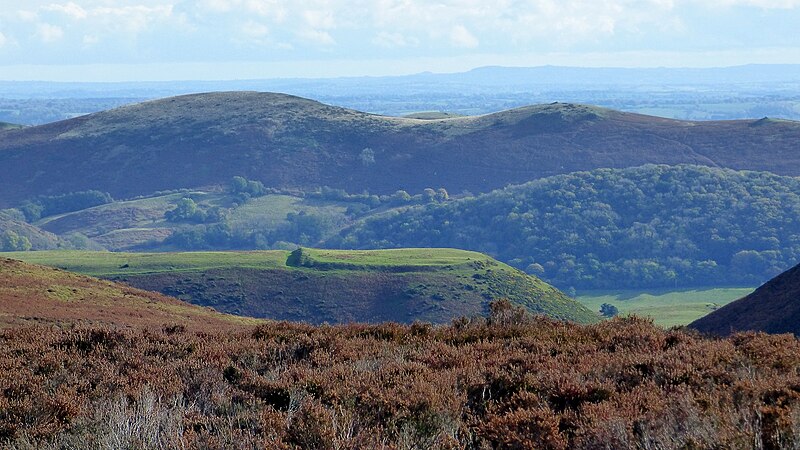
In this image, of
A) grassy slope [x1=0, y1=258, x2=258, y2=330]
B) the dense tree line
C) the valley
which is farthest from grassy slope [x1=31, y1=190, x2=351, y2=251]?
grassy slope [x1=0, y1=258, x2=258, y2=330]

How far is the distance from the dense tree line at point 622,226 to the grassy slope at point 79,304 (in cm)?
9256

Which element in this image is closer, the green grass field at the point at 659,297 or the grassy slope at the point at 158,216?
the green grass field at the point at 659,297

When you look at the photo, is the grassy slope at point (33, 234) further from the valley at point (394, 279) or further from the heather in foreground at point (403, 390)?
the heather in foreground at point (403, 390)

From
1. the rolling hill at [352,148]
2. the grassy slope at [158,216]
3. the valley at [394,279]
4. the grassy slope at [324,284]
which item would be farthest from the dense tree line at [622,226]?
the grassy slope at [324,284]

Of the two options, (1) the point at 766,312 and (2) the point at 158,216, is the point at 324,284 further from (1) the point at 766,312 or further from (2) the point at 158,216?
(2) the point at 158,216

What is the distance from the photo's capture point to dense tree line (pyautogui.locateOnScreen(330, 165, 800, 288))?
121375 mm

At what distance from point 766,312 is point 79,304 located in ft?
65.3

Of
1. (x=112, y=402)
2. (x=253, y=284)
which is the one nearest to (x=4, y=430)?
(x=112, y=402)

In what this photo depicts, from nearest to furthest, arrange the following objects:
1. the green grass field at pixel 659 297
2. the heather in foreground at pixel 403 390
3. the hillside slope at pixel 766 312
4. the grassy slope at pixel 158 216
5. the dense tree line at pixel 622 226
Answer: the heather in foreground at pixel 403 390 < the hillside slope at pixel 766 312 < the green grass field at pixel 659 297 < the dense tree line at pixel 622 226 < the grassy slope at pixel 158 216

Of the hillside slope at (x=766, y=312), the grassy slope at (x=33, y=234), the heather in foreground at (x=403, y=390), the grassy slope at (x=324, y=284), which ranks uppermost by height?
the heather in foreground at (x=403, y=390)

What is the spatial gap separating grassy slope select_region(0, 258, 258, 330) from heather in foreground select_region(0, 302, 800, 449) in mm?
10782

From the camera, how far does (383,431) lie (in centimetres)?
765

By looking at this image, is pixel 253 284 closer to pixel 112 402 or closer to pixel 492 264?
pixel 492 264

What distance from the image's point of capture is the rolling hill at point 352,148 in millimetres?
153375
